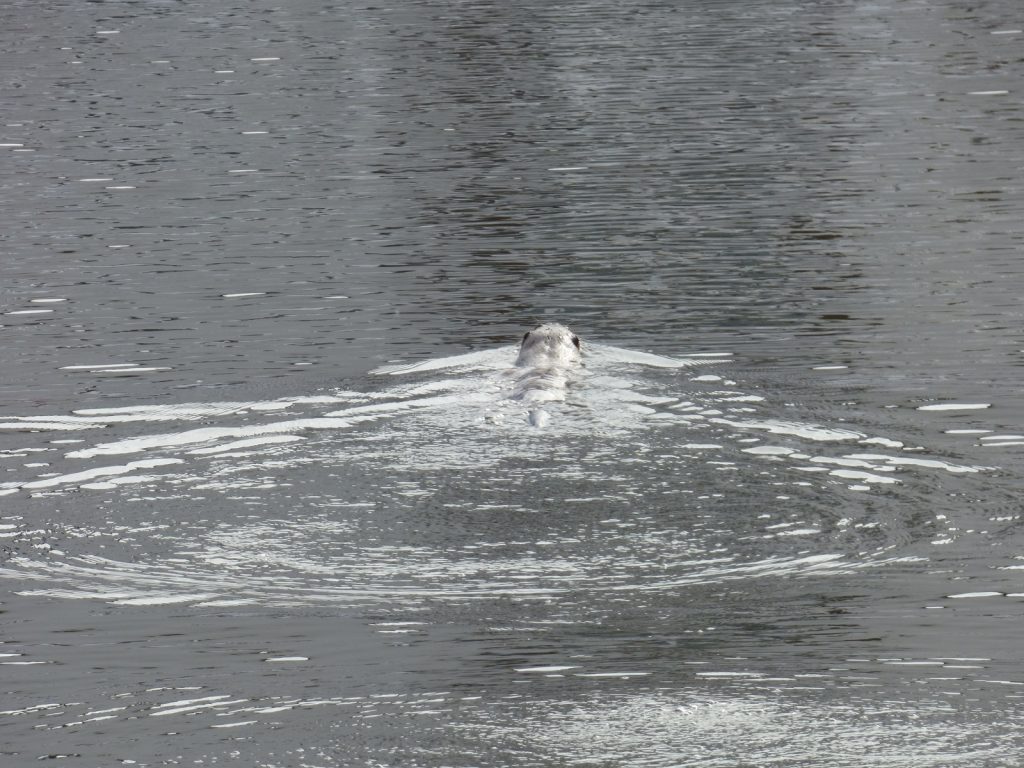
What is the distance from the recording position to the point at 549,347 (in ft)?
53.2

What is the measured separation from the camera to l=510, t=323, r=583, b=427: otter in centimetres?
1470

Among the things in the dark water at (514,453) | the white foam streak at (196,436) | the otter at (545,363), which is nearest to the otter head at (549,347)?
the otter at (545,363)

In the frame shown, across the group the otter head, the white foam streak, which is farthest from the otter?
the white foam streak

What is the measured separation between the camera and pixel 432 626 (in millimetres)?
10328

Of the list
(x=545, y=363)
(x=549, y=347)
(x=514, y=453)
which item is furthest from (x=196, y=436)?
(x=549, y=347)

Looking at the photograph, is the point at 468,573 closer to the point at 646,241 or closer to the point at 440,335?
the point at 440,335

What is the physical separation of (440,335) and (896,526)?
276 inches

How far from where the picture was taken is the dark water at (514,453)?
9.30 m

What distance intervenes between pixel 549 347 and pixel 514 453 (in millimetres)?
3338

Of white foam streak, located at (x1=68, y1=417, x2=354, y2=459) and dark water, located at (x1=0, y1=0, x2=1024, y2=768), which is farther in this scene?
white foam streak, located at (x1=68, y1=417, x2=354, y2=459)

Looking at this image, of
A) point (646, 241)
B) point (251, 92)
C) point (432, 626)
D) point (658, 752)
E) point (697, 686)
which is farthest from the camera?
point (251, 92)

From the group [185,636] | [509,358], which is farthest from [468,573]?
[509,358]

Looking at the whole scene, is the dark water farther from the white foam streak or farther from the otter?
the otter

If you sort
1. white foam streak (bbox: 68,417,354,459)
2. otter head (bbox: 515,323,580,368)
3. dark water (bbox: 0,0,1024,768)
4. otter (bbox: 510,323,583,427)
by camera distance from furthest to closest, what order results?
otter head (bbox: 515,323,580,368)
otter (bbox: 510,323,583,427)
white foam streak (bbox: 68,417,354,459)
dark water (bbox: 0,0,1024,768)
